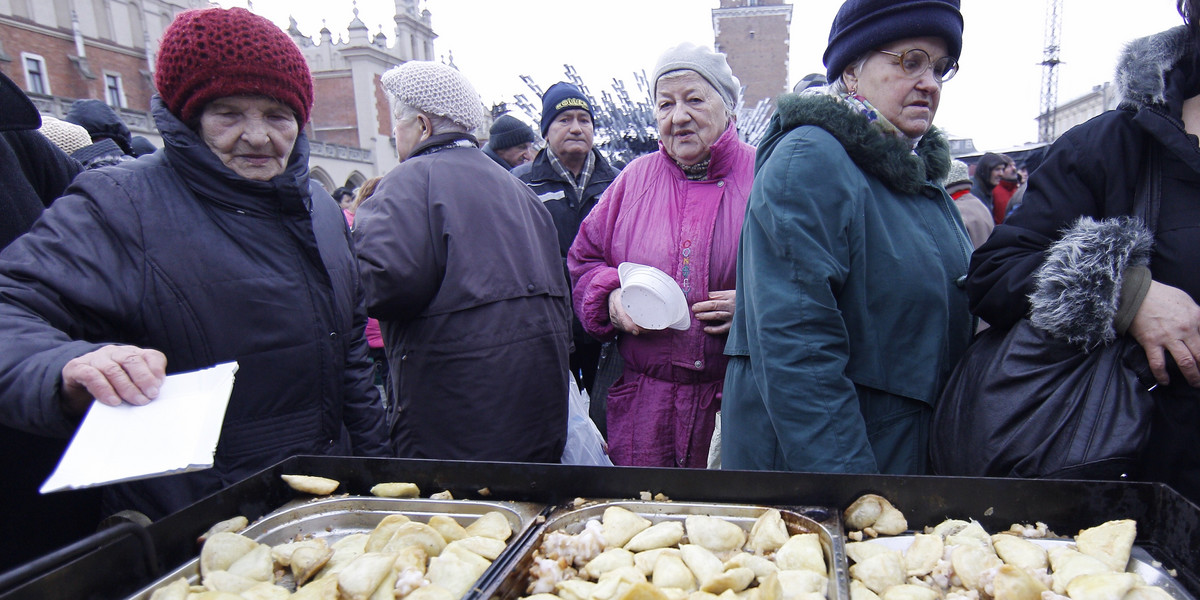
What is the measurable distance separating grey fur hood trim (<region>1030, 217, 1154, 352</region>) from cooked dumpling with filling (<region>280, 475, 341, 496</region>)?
58.3 inches

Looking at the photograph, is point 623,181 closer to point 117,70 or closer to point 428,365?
point 428,365

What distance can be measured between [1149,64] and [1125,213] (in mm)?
321

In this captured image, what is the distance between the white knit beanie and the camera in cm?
214

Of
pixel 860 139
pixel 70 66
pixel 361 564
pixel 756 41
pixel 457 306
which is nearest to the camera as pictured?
pixel 361 564

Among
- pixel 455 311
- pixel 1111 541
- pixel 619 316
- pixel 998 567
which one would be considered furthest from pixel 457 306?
pixel 1111 541

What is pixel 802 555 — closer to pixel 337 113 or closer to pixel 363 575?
pixel 363 575

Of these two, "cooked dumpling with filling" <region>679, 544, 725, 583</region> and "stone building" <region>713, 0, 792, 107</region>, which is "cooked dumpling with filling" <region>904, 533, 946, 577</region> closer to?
"cooked dumpling with filling" <region>679, 544, 725, 583</region>

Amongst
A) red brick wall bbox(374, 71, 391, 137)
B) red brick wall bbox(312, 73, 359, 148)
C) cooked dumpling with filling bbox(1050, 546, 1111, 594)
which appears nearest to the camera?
cooked dumpling with filling bbox(1050, 546, 1111, 594)

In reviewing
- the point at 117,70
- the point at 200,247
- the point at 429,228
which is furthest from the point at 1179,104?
the point at 117,70

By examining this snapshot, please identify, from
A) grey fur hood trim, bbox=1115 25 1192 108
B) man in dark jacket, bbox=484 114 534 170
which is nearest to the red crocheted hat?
grey fur hood trim, bbox=1115 25 1192 108

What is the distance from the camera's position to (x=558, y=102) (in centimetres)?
369

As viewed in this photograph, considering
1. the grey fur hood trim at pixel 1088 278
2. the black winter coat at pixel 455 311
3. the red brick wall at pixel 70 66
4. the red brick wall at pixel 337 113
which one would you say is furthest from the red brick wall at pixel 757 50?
the grey fur hood trim at pixel 1088 278

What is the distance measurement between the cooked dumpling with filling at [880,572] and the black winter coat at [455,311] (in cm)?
125

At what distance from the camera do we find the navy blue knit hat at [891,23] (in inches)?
57.9
